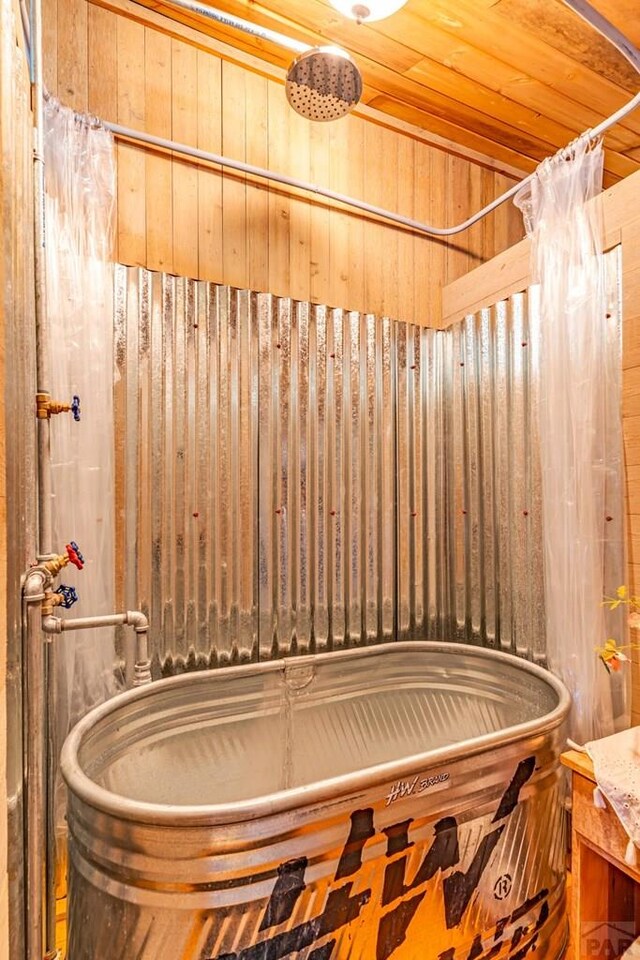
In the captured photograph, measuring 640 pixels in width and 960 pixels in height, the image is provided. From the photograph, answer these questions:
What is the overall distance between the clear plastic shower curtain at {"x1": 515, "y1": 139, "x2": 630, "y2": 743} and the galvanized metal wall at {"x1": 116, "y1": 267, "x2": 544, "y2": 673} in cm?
19

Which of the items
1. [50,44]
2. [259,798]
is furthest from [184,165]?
[259,798]

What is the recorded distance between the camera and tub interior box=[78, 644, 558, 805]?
5.22 ft

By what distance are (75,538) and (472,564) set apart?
62.8 inches

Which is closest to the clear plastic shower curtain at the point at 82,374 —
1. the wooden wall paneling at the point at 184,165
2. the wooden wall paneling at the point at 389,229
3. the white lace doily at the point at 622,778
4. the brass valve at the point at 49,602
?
the wooden wall paneling at the point at 184,165

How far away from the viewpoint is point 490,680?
6.40 feet

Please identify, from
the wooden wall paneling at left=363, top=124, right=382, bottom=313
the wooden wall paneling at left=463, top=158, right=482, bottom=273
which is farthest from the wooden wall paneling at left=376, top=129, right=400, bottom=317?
the wooden wall paneling at left=463, top=158, right=482, bottom=273

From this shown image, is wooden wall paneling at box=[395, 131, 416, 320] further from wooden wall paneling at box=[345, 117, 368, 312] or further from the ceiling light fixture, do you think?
the ceiling light fixture

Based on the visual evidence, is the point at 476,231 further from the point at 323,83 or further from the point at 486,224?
the point at 323,83

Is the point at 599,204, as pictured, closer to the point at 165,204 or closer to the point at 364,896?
the point at 165,204

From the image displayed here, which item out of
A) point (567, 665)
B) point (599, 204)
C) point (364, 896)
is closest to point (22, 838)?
point (364, 896)

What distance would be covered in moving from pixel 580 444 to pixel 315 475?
38.3 inches

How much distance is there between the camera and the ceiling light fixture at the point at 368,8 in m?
1.53

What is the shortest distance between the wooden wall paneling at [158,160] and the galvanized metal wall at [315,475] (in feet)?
0.42

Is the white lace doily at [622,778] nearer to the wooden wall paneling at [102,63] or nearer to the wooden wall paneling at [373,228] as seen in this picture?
the wooden wall paneling at [373,228]
